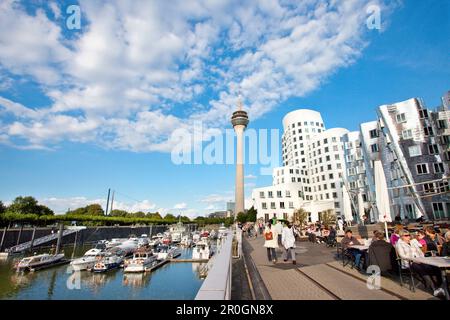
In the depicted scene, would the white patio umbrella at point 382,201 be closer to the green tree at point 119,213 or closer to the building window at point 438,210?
the building window at point 438,210

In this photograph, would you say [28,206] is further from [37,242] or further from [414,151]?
[414,151]

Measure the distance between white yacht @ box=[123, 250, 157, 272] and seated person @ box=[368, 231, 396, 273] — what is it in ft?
114

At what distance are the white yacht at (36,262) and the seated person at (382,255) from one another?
41932 mm

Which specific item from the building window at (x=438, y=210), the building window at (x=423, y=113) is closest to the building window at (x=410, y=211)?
the building window at (x=438, y=210)

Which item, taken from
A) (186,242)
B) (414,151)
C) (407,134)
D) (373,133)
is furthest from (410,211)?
(186,242)

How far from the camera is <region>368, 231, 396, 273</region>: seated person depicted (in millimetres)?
7770

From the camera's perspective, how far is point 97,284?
1267 inches

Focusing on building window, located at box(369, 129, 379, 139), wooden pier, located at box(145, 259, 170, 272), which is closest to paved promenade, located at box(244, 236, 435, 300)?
wooden pier, located at box(145, 259, 170, 272)

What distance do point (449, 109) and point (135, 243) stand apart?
5914 centimetres

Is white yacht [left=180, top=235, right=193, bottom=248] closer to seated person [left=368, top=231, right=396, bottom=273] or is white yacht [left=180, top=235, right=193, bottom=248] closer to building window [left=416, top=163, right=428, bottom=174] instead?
building window [left=416, top=163, right=428, bottom=174]

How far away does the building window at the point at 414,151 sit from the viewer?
35531 mm

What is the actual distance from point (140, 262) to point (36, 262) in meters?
14.1

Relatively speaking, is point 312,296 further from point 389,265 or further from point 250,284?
point 389,265

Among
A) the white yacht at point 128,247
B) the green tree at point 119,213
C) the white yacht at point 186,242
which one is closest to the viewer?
the white yacht at point 128,247
